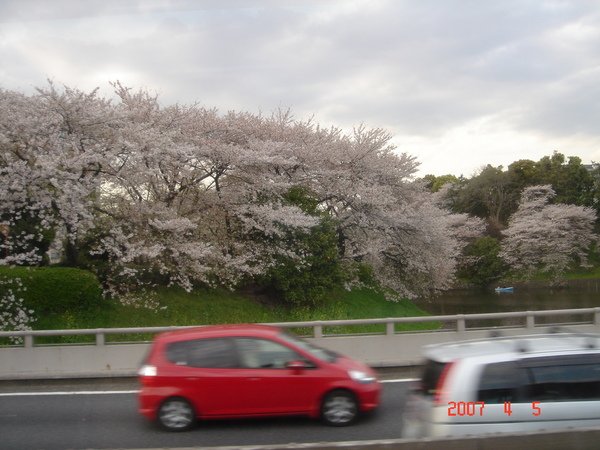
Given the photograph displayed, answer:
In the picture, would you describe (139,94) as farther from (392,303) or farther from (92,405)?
(92,405)

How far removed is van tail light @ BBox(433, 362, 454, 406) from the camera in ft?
19.4

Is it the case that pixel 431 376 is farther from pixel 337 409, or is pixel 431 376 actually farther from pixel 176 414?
pixel 176 414

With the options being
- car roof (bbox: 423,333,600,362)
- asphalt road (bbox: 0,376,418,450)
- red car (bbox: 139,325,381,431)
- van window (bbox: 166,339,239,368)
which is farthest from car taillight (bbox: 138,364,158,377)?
car roof (bbox: 423,333,600,362)

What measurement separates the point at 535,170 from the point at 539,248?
17485mm

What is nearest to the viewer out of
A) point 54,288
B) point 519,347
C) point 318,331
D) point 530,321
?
point 519,347

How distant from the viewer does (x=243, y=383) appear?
888 cm

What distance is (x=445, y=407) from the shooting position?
5848 millimetres

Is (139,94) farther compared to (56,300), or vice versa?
(139,94)

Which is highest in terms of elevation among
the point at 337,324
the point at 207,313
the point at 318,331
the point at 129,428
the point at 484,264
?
the point at 484,264

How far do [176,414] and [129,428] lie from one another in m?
0.90

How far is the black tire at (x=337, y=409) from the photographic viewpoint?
29.5 ft

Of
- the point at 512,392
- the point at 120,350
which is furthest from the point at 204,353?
the point at 120,350

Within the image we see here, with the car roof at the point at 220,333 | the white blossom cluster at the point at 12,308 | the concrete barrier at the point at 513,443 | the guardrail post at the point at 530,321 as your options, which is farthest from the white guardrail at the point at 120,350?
the concrete barrier at the point at 513,443

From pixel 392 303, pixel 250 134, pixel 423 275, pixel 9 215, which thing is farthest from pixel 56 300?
pixel 423 275
